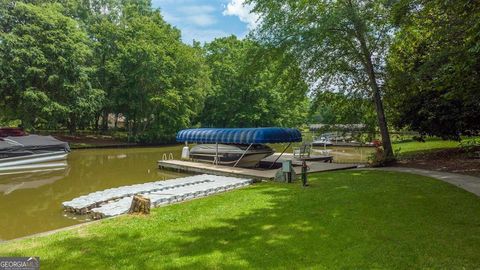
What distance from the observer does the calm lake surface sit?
9297 millimetres

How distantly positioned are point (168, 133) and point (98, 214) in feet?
97.4

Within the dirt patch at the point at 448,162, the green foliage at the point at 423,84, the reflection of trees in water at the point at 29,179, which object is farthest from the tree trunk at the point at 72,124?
the dirt patch at the point at 448,162

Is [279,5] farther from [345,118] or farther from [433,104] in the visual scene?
[433,104]

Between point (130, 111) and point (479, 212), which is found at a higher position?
point (130, 111)

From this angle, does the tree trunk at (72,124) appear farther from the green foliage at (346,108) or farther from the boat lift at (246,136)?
the green foliage at (346,108)

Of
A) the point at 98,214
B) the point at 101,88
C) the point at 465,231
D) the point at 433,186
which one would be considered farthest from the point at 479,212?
the point at 101,88

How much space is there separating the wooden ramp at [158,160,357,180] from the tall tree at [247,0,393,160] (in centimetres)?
265

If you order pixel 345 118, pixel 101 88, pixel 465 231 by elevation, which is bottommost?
pixel 465 231

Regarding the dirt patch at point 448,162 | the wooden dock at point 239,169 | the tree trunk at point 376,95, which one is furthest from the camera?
the tree trunk at point 376,95

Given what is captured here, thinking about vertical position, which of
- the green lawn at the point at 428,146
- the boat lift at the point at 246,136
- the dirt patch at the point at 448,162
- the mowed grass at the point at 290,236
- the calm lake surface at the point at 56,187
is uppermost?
the boat lift at the point at 246,136

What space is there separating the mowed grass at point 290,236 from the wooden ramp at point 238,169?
5.43 metres

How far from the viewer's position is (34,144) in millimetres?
20719

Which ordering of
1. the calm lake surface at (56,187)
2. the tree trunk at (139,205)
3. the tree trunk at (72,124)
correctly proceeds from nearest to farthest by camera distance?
the tree trunk at (139,205)
the calm lake surface at (56,187)
the tree trunk at (72,124)

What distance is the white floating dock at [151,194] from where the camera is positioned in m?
9.84
